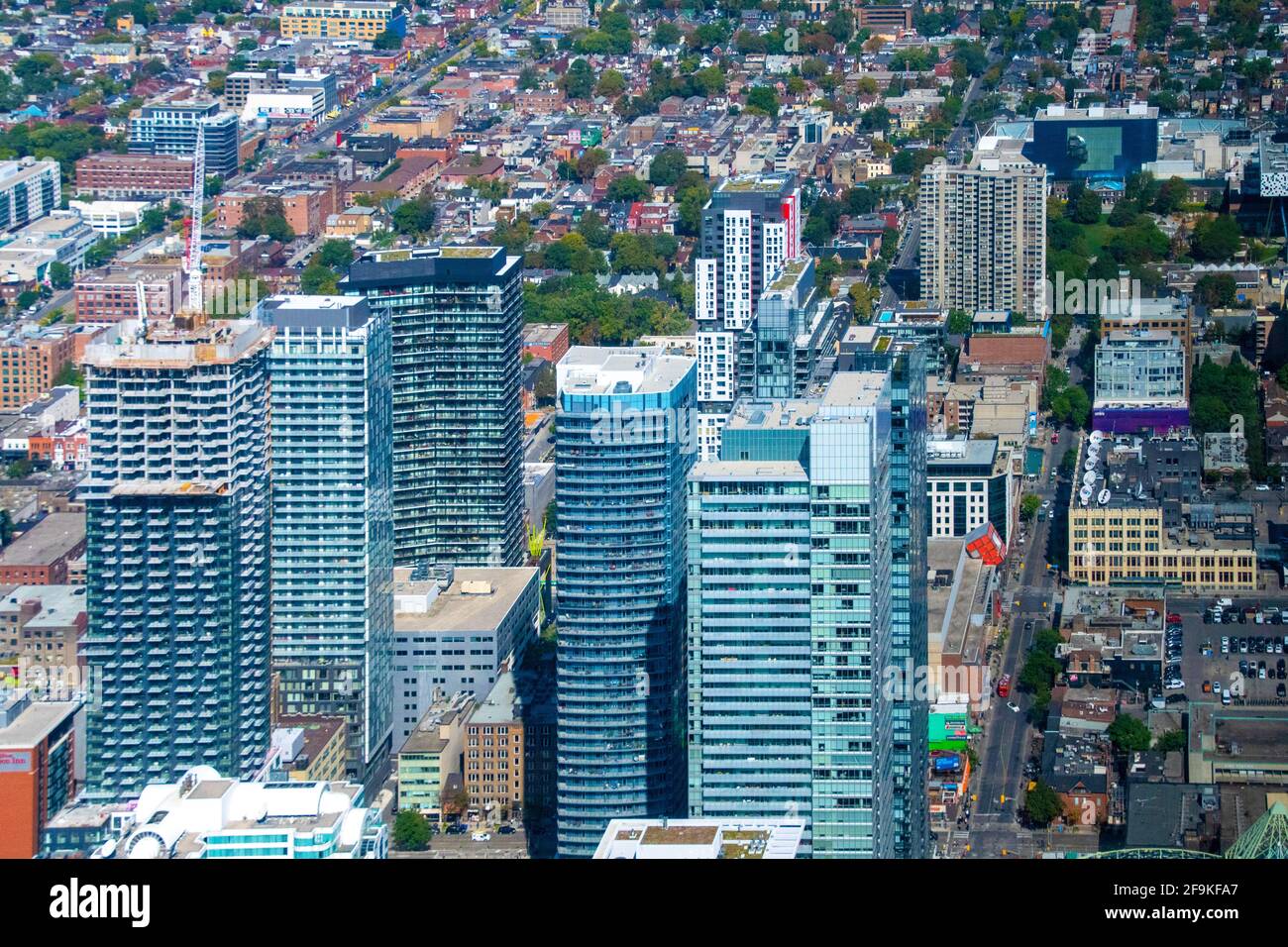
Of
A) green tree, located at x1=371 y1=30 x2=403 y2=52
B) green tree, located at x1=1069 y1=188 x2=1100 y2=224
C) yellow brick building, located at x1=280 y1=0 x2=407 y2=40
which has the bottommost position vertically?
green tree, located at x1=1069 y1=188 x2=1100 y2=224

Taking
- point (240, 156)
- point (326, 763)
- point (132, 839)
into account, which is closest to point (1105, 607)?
point (326, 763)

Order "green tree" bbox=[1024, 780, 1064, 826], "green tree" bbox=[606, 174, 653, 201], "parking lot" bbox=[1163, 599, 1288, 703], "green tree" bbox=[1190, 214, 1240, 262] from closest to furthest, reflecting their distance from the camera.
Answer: "green tree" bbox=[1024, 780, 1064, 826], "parking lot" bbox=[1163, 599, 1288, 703], "green tree" bbox=[1190, 214, 1240, 262], "green tree" bbox=[606, 174, 653, 201]

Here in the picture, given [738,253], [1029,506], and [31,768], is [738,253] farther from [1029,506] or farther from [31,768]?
[31,768]

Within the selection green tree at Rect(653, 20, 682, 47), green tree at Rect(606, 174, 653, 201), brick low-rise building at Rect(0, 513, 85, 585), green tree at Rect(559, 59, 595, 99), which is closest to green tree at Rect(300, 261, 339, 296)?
green tree at Rect(606, 174, 653, 201)

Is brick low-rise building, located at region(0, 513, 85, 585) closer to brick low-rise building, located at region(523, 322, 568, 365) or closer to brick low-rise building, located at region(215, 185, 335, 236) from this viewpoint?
brick low-rise building, located at region(523, 322, 568, 365)

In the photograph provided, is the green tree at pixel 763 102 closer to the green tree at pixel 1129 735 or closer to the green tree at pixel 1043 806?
the green tree at pixel 1129 735

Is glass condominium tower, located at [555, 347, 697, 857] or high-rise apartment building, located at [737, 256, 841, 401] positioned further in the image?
high-rise apartment building, located at [737, 256, 841, 401]
